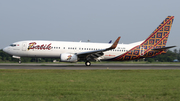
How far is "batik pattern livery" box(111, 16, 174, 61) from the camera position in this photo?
114 feet

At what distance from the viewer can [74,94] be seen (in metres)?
9.12

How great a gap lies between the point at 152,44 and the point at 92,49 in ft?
36.4

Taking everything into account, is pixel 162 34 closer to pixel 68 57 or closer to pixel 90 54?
pixel 90 54

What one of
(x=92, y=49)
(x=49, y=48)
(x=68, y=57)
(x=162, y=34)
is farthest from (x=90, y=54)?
(x=162, y=34)

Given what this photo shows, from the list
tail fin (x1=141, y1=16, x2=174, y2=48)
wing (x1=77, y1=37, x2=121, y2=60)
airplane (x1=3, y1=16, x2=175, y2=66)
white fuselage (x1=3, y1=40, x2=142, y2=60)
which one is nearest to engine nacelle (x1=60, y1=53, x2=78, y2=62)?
airplane (x1=3, y1=16, x2=175, y2=66)

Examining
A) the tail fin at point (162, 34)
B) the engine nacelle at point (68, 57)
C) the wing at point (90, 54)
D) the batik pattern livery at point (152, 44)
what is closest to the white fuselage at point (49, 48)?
the wing at point (90, 54)

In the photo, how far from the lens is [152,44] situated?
35.4 meters

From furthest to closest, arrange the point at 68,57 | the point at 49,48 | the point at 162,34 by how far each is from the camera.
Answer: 1. the point at 162,34
2. the point at 49,48
3. the point at 68,57

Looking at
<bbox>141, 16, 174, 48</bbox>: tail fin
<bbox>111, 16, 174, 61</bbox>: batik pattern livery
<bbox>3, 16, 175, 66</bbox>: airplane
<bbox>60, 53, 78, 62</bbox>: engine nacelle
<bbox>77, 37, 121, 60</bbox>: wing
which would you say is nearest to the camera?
<bbox>60, 53, 78, 62</bbox>: engine nacelle

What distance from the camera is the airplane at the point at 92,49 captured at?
31.8 meters

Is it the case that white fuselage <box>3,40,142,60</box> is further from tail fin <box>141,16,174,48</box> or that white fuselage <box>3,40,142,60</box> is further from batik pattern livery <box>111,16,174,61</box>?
tail fin <box>141,16,174,48</box>

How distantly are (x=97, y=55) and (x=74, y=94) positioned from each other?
920 inches

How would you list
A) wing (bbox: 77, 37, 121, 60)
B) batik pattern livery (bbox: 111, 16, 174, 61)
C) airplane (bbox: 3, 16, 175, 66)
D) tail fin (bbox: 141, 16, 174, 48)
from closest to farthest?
wing (bbox: 77, 37, 121, 60) → airplane (bbox: 3, 16, 175, 66) → batik pattern livery (bbox: 111, 16, 174, 61) → tail fin (bbox: 141, 16, 174, 48)

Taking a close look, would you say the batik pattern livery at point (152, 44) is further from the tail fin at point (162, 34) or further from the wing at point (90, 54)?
the wing at point (90, 54)
